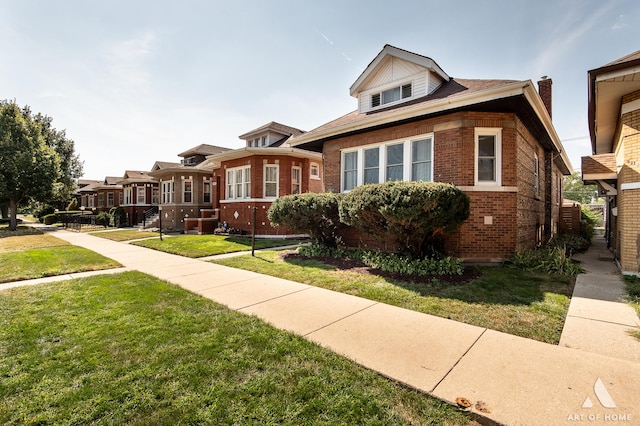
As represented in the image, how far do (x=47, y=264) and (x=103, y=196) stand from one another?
1234 inches

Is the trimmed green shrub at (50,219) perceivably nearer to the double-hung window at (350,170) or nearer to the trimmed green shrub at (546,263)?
the double-hung window at (350,170)

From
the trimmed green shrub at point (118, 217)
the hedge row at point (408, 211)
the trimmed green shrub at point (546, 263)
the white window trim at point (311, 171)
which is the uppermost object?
the white window trim at point (311, 171)

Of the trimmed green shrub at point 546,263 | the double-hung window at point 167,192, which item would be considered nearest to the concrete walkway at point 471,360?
the trimmed green shrub at point 546,263

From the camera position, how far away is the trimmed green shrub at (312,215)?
29.9 ft

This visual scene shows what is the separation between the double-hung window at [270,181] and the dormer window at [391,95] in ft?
20.4

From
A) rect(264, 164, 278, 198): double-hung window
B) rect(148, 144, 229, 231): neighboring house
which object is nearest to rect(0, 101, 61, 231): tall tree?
rect(148, 144, 229, 231): neighboring house

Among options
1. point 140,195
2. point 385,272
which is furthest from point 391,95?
point 140,195

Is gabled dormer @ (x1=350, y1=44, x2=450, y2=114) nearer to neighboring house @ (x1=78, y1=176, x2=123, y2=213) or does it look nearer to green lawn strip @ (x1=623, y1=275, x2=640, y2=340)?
green lawn strip @ (x1=623, y1=275, x2=640, y2=340)

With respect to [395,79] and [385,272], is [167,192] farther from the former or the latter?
[385,272]

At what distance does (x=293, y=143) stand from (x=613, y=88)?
9.22 metres

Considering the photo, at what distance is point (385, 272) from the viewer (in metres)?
7.04

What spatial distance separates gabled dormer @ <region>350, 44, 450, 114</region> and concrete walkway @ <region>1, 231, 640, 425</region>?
7.95 metres

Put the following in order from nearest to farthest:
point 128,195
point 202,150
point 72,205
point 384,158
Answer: point 384,158 < point 202,150 < point 128,195 < point 72,205

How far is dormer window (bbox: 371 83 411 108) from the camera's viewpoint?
33.6 feet
